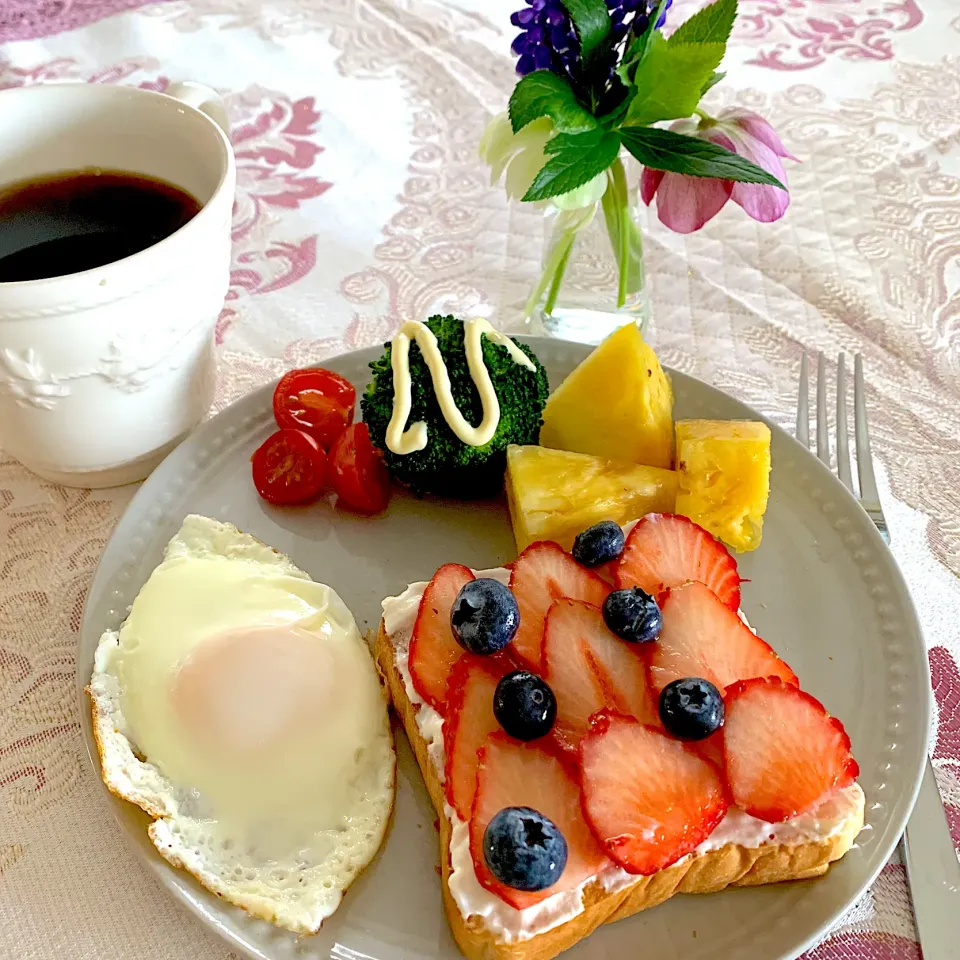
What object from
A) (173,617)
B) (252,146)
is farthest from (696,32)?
(252,146)

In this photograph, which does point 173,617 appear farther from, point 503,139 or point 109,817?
point 503,139

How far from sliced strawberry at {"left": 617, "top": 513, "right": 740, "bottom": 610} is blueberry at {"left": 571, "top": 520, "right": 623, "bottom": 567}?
0.08 ft

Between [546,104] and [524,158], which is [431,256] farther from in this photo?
[546,104]

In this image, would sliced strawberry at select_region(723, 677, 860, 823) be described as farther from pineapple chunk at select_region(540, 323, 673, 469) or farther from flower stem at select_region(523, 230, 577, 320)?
flower stem at select_region(523, 230, 577, 320)

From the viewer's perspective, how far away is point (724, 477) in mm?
1811

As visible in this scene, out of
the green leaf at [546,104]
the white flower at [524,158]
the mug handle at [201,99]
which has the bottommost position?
the mug handle at [201,99]

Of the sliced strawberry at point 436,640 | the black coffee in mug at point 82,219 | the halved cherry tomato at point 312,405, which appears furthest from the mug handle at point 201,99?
the sliced strawberry at point 436,640

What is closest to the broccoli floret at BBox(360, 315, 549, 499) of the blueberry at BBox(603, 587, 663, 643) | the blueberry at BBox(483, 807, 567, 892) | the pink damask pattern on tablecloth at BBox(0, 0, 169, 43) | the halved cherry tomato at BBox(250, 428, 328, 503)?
the halved cherry tomato at BBox(250, 428, 328, 503)

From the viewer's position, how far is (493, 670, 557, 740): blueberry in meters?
1.38

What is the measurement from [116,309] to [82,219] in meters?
0.40

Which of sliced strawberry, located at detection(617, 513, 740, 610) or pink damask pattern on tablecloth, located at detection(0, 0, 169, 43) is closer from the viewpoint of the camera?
sliced strawberry, located at detection(617, 513, 740, 610)

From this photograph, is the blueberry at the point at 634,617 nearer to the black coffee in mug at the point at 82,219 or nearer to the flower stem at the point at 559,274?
the flower stem at the point at 559,274

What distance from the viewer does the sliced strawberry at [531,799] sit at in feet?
4.17

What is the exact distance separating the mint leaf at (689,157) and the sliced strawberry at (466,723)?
3.33 feet
